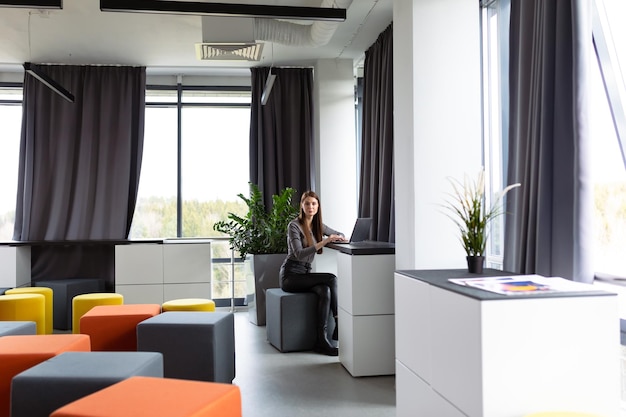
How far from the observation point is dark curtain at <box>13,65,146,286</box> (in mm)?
7422

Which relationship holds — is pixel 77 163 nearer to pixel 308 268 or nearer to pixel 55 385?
pixel 308 268

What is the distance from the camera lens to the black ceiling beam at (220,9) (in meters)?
4.00

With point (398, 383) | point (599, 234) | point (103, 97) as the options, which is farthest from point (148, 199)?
point (599, 234)

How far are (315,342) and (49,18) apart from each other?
13.3 ft

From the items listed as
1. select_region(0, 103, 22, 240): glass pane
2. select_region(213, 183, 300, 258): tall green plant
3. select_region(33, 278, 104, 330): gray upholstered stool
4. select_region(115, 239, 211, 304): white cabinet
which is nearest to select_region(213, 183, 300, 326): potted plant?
select_region(213, 183, 300, 258): tall green plant

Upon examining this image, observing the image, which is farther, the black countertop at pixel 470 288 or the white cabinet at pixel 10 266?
the white cabinet at pixel 10 266

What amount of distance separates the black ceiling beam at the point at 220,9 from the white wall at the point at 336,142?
2888 mm

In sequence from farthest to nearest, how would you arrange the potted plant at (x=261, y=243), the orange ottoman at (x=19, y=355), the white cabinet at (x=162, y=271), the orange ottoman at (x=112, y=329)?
the white cabinet at (x=162, y=271) < the potted plant at (x=261, y=243) < the orange ottoman at (x=112, y=329) < the orange ottoman at (x=19, y=355)

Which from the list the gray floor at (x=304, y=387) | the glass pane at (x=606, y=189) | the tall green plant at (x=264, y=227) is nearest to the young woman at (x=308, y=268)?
the gray floor at (x=304, y=387)

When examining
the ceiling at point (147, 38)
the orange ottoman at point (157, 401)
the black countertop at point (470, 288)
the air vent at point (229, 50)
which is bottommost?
the orange ottoman at point (157, 401)

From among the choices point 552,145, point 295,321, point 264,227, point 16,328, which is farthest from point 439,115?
point 264,227

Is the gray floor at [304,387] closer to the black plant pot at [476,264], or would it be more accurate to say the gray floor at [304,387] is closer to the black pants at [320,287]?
the black pants at [320,287]

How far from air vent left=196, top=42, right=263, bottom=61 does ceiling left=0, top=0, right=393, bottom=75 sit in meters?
0.09

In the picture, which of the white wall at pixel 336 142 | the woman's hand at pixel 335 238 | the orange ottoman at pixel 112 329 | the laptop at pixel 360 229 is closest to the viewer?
the orange ottoman at pixel 112 329
